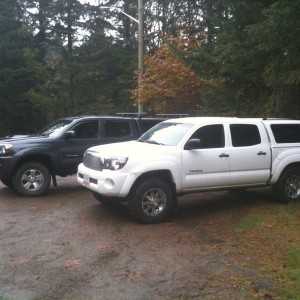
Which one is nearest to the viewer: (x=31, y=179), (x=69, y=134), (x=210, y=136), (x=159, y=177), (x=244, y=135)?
(x=159, y=177)

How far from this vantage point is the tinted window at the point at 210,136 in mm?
8492

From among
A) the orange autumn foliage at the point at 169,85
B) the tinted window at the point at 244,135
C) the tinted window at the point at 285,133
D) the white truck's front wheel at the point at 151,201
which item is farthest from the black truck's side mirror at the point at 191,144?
the orange autumn foliage at the point at 169,85

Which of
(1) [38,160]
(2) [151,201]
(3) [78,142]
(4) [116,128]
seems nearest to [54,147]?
(1) [38,160]

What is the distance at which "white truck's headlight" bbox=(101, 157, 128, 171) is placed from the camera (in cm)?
764

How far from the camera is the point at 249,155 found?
8.79m

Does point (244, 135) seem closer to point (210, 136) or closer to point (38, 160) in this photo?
point (210, 136)

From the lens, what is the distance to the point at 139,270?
548cm

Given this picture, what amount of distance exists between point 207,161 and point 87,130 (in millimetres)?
3903

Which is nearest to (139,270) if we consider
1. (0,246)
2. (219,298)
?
(219,298)

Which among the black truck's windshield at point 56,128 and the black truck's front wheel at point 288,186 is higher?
the black truck's windshield at point 56,128

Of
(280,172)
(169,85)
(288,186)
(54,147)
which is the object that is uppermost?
(169,85)

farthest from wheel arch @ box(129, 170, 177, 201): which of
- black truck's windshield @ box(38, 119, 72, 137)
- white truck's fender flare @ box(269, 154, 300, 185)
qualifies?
black truck's windshield @ box(38, 119, 72, 137)

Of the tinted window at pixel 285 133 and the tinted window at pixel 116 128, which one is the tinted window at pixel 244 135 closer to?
the tinted window at pixel 285 133

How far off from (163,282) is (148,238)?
180cm
